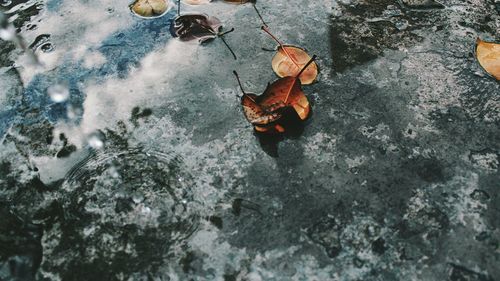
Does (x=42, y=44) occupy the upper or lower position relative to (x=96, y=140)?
upper

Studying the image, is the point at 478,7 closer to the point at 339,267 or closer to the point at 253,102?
the point at 253,102

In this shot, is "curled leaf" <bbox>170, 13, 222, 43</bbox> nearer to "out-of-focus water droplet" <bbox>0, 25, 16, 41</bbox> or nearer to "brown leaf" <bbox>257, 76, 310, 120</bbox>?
"brown leaf" <bbox>257, 76, 310, 120</bbox>

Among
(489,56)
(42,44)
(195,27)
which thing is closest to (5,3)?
(42,44)

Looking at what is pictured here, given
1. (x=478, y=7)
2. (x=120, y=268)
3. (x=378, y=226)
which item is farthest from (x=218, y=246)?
(x=478, y=7)

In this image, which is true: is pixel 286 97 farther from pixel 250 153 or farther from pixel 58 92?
pixel 58 92

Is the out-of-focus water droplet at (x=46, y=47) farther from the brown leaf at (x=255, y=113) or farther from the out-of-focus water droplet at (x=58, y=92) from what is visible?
the brown leaf at (x=255, y=113)

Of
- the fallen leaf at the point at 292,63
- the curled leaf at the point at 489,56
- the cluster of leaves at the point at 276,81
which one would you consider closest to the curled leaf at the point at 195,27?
the cluster of leaves at the point at 276,81
